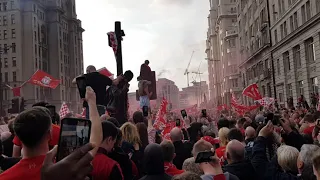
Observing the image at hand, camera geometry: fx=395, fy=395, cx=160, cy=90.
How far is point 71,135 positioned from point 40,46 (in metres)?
102

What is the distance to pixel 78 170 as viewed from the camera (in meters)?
1.80

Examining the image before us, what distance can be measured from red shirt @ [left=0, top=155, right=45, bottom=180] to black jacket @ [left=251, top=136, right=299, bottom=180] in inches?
126

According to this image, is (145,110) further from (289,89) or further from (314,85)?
(289,89)

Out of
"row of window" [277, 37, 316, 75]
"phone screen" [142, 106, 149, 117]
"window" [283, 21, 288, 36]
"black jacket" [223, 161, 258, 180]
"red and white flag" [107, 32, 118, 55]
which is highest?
"window" [283, 21, 288, 36]

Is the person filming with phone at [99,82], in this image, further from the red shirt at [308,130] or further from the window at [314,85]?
the window at [314,85]

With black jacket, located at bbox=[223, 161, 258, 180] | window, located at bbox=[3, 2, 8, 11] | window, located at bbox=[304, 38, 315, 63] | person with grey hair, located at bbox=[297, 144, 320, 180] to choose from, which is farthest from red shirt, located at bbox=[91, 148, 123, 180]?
window, located at bbox=[3, 2, 8, 11]

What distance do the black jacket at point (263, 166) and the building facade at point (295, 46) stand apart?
3011 centimetres

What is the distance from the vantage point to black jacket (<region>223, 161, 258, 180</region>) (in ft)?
16.3

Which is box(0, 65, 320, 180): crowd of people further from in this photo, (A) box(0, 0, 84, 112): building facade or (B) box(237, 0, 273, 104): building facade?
(A) box(0, 0, 84, 112): building facade

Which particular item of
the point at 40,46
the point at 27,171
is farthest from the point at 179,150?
the point at 40,46

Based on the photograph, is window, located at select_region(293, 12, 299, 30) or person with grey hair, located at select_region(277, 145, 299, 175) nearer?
person with grey hair, located at select_region(277, 145, 299, 175)

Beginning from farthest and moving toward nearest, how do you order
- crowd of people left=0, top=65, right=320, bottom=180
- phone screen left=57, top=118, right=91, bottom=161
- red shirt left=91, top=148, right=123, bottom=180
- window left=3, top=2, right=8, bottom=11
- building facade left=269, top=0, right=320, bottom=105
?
window left=3, top=2, right=8, bottom=11 < building facade left=269, top=0, right=320, bottom=105 < red shirt left=91, top=148, right=123, bottom=180 < crowd of people left=0, top=65, right=320, bottom=180 < phone screen left=57, top=118, right=91, bottom=161

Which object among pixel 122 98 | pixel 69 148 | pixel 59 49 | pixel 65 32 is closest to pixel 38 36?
pixel 59 49

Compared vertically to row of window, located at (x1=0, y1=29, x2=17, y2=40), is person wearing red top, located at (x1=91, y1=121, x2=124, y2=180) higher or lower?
lower
